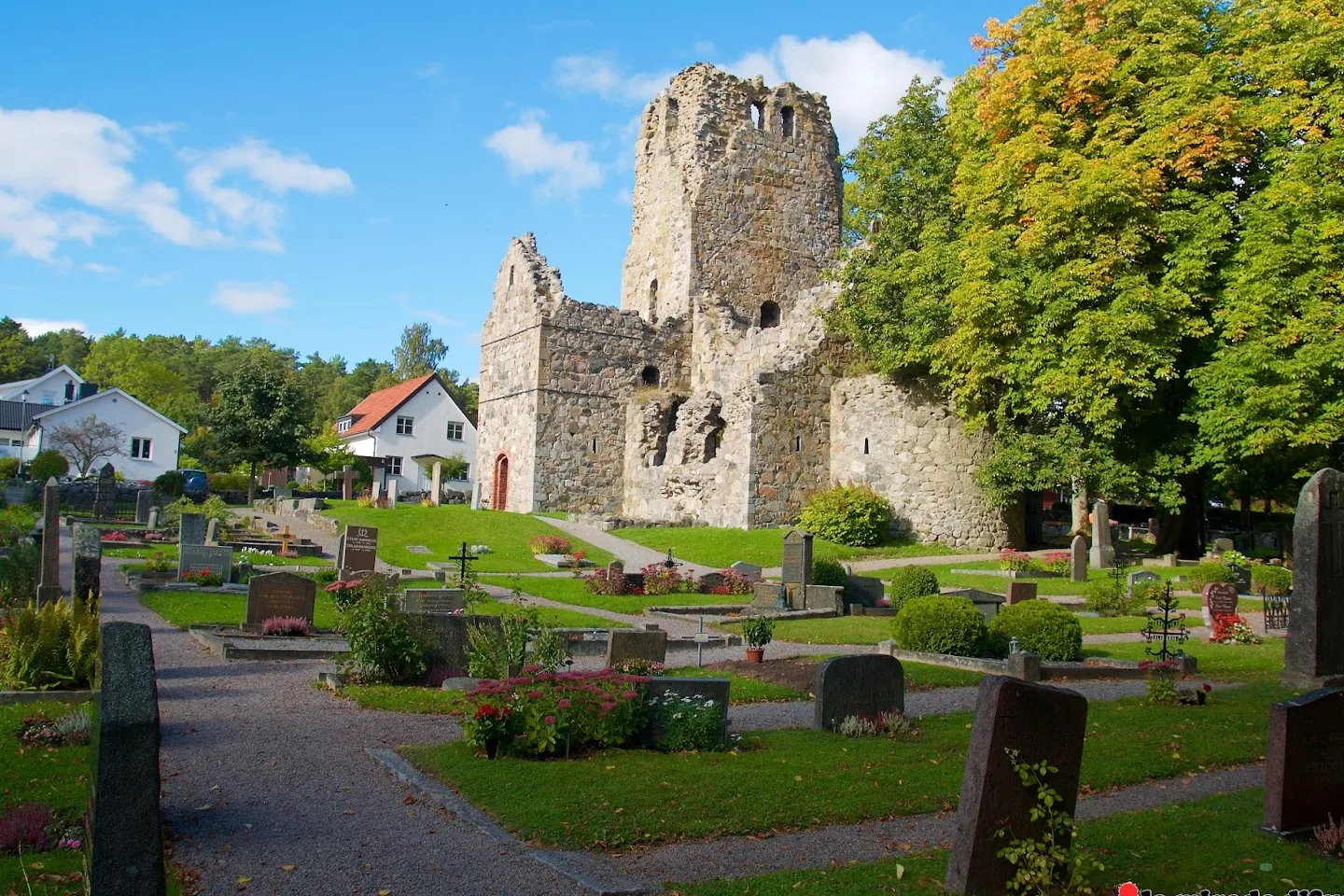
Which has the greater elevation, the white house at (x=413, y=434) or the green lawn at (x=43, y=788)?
the white house at (x=413, y=434)

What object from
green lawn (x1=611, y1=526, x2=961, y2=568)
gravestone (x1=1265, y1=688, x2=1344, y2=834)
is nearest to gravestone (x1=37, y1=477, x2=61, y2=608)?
gravestone (x1=1265, y1=688, x2=1344, y2=834)

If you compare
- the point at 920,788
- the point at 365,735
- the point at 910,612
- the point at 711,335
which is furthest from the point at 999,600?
the point at 711,335

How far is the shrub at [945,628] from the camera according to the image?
14.9 metres

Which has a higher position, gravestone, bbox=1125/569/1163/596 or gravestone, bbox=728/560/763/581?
gravestone, bbox=1125/569/1163/596

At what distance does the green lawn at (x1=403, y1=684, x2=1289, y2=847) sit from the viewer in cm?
732

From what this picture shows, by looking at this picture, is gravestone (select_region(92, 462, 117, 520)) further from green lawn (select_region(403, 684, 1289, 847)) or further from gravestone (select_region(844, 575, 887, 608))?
green lawn (select_region(403, 684, 1289, 847))

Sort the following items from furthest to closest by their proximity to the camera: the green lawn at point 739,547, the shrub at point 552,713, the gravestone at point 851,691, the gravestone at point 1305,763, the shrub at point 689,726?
1. the green lawn at point 739,547
2. the gravestone at point 851,691
3. the shrub at point 689,726
4. the shrub at point 552,713
5. the gravestone at point 1305,763

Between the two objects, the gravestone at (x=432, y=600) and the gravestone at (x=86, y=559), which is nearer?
the gravestone at (x=86, y=559)

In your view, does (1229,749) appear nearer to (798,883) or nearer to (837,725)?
(837,725)

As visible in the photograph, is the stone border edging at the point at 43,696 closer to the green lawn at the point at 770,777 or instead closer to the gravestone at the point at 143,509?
the green lawn at the point at 770,777

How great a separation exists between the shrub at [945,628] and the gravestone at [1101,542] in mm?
13081

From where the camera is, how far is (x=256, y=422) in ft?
144

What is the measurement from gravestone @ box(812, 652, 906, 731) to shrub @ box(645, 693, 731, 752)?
4.10 feet

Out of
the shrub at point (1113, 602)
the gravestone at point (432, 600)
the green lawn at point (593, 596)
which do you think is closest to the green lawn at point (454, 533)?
the green lawn at point (593, 596)
